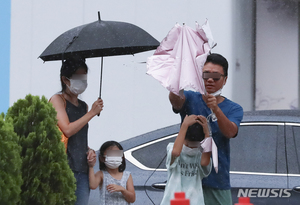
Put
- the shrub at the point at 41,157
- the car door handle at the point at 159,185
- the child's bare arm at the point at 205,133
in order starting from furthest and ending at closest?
1. the car door handle at the point at 159,185
2. the child's bare arm at the point at 205,133
3. the shrub at the point at 41,157

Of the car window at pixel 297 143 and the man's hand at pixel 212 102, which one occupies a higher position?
the man's hand at pixel 212 102

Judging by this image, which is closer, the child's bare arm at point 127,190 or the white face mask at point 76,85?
the white face mask at point 76,85

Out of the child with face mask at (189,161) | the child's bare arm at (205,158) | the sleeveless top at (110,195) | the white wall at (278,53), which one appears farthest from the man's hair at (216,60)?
the white wall at (278,53)

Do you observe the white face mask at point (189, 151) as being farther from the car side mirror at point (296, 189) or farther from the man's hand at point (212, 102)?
the car side mirror at point (296, 189)

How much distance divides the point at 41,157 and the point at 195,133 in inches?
39.8

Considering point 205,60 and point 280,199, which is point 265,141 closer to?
point 280,199

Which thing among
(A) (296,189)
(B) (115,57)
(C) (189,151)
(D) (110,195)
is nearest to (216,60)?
(C) (189,151)

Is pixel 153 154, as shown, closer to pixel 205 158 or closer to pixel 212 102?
pixel 205 158

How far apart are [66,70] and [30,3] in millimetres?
4178

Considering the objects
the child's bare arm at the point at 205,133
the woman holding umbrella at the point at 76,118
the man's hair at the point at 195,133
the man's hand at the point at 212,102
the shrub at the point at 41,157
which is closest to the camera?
the shrub at the point at 41,157

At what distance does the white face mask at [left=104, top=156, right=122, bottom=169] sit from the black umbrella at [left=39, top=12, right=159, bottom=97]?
2.68 feet

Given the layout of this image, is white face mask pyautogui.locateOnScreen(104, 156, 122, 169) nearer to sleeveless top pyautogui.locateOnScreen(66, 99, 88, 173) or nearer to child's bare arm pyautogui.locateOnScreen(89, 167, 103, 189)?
child's bare arm pyautogui.locateOnScreen(89, 167, 103, 189)

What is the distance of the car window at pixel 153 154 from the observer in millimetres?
4473

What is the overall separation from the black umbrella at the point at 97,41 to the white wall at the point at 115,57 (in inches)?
119
